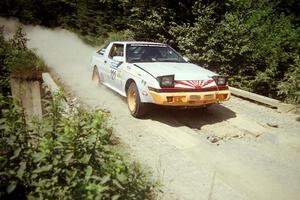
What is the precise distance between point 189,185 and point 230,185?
59 cm

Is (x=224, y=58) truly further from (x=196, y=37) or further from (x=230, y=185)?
(x=230, y=185)

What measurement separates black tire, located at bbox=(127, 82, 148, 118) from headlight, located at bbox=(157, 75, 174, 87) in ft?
2.21

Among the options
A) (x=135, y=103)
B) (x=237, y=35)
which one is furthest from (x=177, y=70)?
(x=237, y=35)

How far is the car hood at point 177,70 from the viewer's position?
6.62 m

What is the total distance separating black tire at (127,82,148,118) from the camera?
681cm

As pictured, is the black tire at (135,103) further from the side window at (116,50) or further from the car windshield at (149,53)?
the side window at (116,50)

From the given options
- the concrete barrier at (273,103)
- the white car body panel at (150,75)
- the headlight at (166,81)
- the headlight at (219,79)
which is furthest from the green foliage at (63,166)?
the concrete barrier at (273,103)

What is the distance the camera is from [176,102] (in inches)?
251

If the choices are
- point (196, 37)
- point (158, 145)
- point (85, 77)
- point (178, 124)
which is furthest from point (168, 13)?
point (158, 145)

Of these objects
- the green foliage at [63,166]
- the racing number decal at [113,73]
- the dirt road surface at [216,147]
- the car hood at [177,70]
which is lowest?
the dirt road surface at [216,147]

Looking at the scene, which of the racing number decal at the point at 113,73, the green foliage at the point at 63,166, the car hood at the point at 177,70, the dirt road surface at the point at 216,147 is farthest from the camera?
the racing number decal at the point at 113,73

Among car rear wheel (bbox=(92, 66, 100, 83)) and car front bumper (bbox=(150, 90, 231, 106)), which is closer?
car front bumper (bbox=(150, 90, 231, 106))

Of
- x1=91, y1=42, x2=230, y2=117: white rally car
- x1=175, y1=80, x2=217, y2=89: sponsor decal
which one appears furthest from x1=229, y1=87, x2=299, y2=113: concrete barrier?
x1=175, y1=80, x2=217, y2=89: sponsor decal

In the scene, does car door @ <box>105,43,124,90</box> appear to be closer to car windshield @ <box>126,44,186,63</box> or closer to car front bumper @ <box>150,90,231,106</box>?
car windshield @ <box>126,44,186,63</box>
